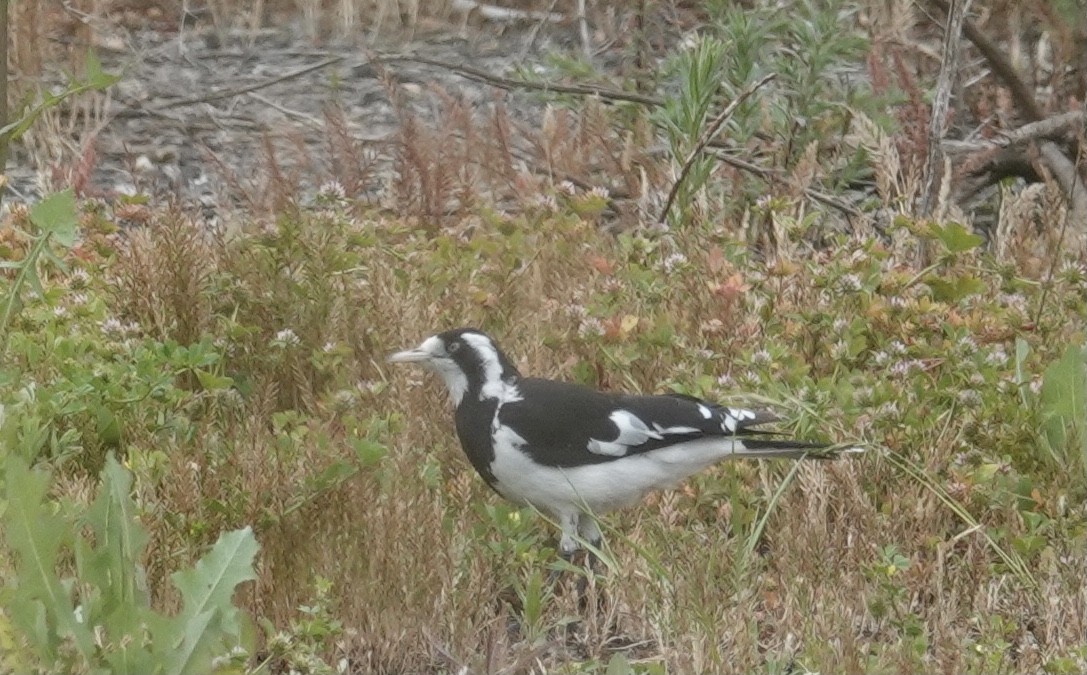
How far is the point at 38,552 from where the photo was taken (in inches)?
132

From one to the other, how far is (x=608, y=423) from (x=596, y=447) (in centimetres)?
9

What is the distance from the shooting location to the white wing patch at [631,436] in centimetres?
457

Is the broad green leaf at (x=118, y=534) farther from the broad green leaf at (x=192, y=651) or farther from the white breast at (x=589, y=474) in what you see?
the white breast at (x=589, y=474)

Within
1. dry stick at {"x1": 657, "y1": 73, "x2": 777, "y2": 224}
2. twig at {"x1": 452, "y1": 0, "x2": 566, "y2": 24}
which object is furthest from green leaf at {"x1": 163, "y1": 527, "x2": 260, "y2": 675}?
twig at {"x1": 452, "y1": 0, "x2": 566, "y2": 24}

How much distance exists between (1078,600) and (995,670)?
463 mm

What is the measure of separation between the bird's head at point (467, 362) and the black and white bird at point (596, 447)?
0.14 m

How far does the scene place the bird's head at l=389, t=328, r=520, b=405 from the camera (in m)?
4.84

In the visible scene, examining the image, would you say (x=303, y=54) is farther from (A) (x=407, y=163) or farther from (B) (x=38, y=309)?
(B) (x=38, y=309)

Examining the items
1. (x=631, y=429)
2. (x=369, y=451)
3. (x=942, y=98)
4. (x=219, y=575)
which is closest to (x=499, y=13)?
(x=942, y=98)

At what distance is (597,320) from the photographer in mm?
5336

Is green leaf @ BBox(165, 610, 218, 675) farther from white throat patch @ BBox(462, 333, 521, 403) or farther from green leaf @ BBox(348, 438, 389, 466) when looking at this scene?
white throat patch @ BBox(462, 333, 521, 403)

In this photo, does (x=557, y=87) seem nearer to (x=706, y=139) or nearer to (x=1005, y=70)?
(x=706, y=139)

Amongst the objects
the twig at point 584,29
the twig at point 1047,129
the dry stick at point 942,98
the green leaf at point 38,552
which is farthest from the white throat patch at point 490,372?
the twig at point 584,29

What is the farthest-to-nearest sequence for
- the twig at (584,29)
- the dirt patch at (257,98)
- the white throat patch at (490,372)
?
1. the twig at (584,29)
2. the dirt patch at (257,98)
3. the white throat patch at (490,372)
